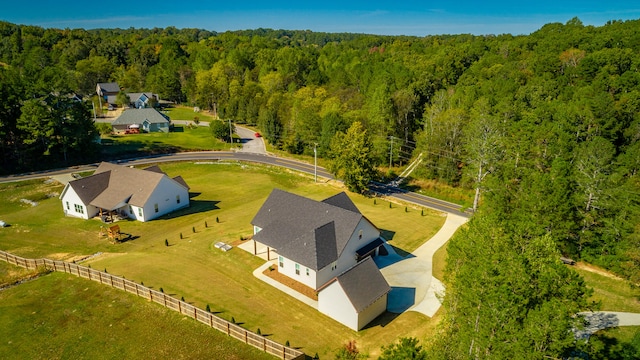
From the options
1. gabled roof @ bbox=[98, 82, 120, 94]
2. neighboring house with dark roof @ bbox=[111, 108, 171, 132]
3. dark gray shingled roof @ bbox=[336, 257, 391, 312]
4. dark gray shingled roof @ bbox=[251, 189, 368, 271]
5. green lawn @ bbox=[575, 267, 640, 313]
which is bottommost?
green lawn @ bbox=[575, 267, 640, 313]

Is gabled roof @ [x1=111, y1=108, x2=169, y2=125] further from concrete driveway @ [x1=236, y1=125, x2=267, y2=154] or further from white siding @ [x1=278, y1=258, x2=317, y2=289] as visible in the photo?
white siding @ [x1=278, y1=258, x2=317, y2=289]

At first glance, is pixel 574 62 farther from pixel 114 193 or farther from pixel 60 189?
pixel 60 189

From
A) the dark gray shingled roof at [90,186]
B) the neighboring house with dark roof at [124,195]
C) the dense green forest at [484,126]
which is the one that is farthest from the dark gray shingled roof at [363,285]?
the dark gray shingled roof at [90,186]

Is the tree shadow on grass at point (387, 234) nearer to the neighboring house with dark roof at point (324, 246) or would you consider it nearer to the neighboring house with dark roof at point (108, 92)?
the neighboring house with dark roof at point (324, 246)

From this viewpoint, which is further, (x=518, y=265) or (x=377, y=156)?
(x=377, y=156)

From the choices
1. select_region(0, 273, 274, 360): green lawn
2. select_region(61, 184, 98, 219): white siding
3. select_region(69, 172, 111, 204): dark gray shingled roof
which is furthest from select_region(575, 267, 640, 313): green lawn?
select_region(69, 172, 111, 204): dark gray shingled roof

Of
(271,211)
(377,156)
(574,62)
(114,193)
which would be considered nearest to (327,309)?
(271,211)

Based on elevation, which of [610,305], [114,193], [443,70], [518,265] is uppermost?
[443,70]
